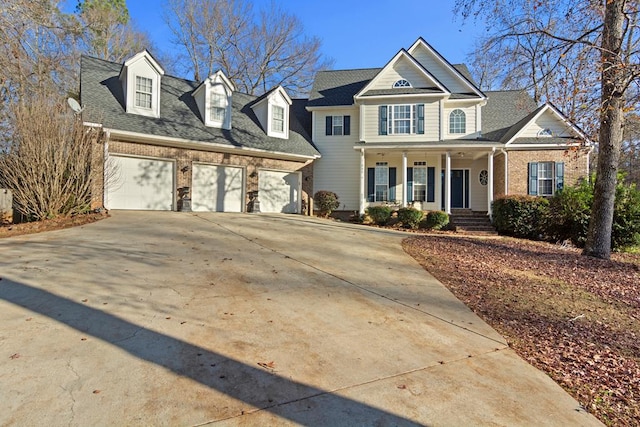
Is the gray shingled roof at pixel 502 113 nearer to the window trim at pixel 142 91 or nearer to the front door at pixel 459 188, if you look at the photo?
the front door at pixel 459 188

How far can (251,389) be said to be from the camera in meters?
2.53

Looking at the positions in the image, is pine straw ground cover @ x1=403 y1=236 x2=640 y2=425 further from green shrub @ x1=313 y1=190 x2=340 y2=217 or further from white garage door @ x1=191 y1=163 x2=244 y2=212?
white garage door @ x1=191 y1=163 x2=244 y2=212

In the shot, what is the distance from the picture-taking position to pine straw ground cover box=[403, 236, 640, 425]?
305 cm

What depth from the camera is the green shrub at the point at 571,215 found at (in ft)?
40.3

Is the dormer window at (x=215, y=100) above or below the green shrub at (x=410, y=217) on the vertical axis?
above

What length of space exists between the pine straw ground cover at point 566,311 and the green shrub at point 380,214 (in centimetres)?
623

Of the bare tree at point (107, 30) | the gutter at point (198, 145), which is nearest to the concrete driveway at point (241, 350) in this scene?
the gutter at point (198, 145)

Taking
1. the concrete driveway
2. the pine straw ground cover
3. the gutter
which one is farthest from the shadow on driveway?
the gutter

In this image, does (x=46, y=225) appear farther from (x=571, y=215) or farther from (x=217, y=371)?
(x=571, y=215)

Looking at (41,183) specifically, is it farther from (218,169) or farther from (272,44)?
(272,44)

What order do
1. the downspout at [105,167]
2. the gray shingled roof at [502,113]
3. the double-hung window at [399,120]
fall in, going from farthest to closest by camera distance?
the gray shingled roof at [502,113]
the double-hung window at [399,120]
the downspout at [105,167]

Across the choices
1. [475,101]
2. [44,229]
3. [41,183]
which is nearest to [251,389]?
[44,229]

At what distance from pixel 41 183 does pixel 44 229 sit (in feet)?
4.26

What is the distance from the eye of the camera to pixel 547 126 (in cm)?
1641
